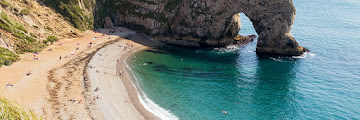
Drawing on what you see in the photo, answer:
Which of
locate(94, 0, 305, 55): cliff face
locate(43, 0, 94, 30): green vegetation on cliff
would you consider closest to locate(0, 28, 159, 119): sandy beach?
locate(43, 0, 94, 30): green vegetation on cliff

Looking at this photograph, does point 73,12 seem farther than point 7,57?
Yes

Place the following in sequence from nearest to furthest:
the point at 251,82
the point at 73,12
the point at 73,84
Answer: the point at 73,84 → the point at 251,82 → the point at 73,12

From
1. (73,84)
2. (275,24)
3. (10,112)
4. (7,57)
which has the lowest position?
(73,84)

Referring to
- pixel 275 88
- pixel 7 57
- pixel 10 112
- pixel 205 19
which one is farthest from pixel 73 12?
pixel 10 112

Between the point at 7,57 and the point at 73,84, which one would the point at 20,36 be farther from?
the point at 73,84

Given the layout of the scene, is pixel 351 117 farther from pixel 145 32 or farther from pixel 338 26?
pixel 338 26

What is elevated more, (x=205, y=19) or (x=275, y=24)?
(x=205, y=19)

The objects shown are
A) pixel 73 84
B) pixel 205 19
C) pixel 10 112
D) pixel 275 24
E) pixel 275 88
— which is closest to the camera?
pixel 10 112

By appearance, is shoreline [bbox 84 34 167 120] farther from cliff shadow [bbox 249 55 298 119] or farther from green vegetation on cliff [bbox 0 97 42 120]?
green vegetation on cliff [bbox 0 97 42 120]
